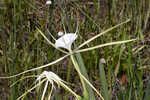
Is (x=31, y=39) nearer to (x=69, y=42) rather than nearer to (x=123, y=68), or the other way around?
(x=123, y=68)

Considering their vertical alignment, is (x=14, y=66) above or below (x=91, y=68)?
above

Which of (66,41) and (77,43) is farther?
(77,43)

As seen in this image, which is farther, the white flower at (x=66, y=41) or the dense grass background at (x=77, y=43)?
the dense grass background at (x=77, y=43)

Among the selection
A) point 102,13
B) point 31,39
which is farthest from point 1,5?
point 102,13

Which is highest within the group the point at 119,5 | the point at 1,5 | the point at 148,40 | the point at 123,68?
the point at 1,5

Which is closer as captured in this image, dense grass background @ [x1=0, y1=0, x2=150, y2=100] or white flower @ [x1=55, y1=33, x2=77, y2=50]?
white flower @ [x1=55, y1=33, x2=77, y2=50]

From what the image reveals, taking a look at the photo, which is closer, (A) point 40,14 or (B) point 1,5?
(A) point 40,14

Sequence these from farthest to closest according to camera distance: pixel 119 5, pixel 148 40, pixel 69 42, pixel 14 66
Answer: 1. pixel 119 5
2. pixel 148 40
3. pixel 14 66
4. pixel 69 42

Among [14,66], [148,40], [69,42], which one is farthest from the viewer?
[148,40]
